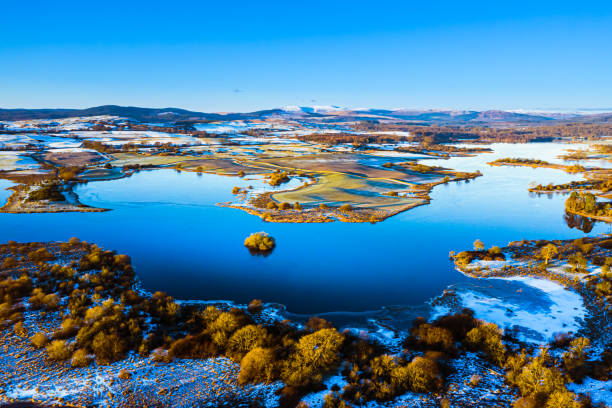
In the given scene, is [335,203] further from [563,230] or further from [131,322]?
[131,322]

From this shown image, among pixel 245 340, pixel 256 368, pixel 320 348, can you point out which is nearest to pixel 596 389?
pixel 320 348

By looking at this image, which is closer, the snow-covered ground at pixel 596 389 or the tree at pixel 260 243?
the snow-covered ground at pixel 596 389

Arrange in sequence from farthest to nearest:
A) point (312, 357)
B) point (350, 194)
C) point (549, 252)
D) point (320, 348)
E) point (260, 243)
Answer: point (350, 194), point (260, 243), point (549, 252), point (320, 348), point (312, 357)

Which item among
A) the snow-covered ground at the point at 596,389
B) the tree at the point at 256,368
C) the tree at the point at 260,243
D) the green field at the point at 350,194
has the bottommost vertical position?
the snow-covered ground at the point at 596,389

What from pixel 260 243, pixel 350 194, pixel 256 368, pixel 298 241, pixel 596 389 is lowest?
pixel 596 389

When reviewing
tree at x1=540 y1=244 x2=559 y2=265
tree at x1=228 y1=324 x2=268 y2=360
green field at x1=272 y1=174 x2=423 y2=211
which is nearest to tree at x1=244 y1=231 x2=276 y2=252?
tree at x1=228 y1=324 x2=268 y2=360

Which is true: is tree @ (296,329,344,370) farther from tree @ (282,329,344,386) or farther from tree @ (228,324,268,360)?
tree @ (228,324,268,360)

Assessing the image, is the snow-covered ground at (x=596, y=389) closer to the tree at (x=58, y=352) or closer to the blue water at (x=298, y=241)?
the blue water at (x=298, y=241)

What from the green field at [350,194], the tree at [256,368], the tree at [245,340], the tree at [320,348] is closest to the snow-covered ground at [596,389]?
the tree at [320,348]

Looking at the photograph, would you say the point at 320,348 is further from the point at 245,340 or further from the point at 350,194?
the point at 350,194
